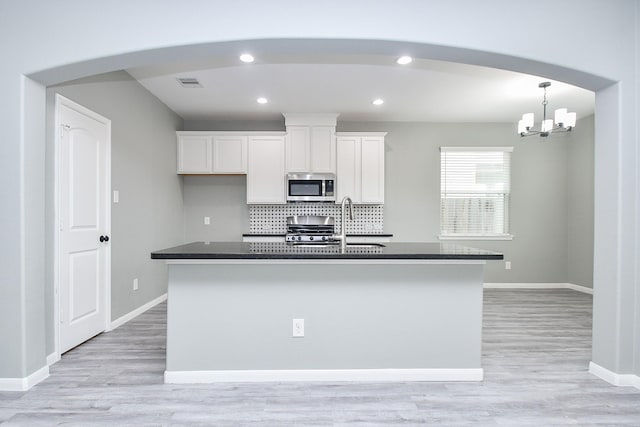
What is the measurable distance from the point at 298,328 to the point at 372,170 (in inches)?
125

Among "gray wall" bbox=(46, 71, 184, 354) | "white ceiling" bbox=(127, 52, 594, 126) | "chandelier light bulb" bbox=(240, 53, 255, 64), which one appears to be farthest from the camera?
"white ceiling" bbox=(127, 52, 594, 126)

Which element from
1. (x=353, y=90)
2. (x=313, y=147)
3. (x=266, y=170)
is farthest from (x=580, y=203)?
(x=266, y=170)

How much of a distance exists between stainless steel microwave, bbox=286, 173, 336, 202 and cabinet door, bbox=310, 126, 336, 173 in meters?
0.12

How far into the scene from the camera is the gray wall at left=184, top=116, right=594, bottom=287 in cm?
555

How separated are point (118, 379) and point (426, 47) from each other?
3029 millimetres

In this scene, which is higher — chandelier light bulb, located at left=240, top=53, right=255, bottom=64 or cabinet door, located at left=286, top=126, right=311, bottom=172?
chandelier light bulb, located at left=240, top=53, right=255, bottom=64

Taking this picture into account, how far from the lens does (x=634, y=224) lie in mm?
2422

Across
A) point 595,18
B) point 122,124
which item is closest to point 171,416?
point 122,124

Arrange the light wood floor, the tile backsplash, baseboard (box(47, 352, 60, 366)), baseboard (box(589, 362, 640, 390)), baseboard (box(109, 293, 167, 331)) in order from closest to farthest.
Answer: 1. the light wood floor
2. baseboard (box(589, 362, 640, 390))
3. baseboard (box(47, 352, 60, 366))
4. baseboard (box(109, 293, 167, 331))
5. the tile backsplash

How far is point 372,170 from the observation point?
5.20 meters

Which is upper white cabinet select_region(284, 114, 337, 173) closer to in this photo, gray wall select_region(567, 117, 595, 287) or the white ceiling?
the white ceiling

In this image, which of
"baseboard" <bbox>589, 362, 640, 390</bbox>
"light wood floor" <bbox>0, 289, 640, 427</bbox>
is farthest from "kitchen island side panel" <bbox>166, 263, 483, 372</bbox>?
"baseboard" <bbox>589, 362, 640, 390</bbox>

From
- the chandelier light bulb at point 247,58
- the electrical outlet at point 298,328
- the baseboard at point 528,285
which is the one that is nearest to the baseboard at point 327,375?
the electrical outlet at point 298,328

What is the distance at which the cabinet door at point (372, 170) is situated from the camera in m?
5.19
